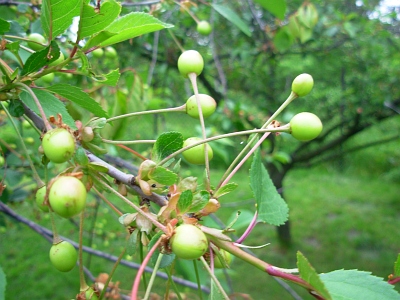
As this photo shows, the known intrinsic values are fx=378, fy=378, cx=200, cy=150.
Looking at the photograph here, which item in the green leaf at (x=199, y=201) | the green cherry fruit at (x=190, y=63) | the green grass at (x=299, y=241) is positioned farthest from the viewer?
the green grass at (x=299, y=241)

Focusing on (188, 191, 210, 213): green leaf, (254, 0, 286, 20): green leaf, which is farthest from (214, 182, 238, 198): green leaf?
(254, 0, 286, 20): green leaf

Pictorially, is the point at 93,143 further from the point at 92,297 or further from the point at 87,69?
the point at 92,297

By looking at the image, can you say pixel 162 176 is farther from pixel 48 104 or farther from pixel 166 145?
pixel 48 104

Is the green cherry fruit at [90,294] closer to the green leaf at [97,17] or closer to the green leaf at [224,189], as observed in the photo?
the green leaf at [224,189]

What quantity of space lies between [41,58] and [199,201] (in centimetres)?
35

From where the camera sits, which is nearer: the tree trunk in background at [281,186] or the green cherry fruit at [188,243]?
the green cherry fruit at [188,243]

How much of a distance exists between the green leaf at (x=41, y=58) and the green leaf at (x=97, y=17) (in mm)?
51

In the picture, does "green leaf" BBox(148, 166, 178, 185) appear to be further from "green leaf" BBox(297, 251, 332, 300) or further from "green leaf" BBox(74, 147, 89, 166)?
"green leaf" BBox(297, 251, 332, 300)

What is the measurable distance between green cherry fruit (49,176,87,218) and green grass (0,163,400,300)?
2.23 metres

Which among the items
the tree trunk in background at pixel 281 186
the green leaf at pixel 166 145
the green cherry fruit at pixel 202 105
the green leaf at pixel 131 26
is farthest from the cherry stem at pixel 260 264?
the tree trunk in background at pixel 281 186

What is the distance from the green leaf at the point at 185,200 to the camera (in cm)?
55

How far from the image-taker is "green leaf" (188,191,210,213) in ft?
1.88

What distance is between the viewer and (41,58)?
0.62m

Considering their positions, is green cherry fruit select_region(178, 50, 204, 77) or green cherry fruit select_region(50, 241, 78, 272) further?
green cherry fruit select_region(178, 50, 204, 77)
